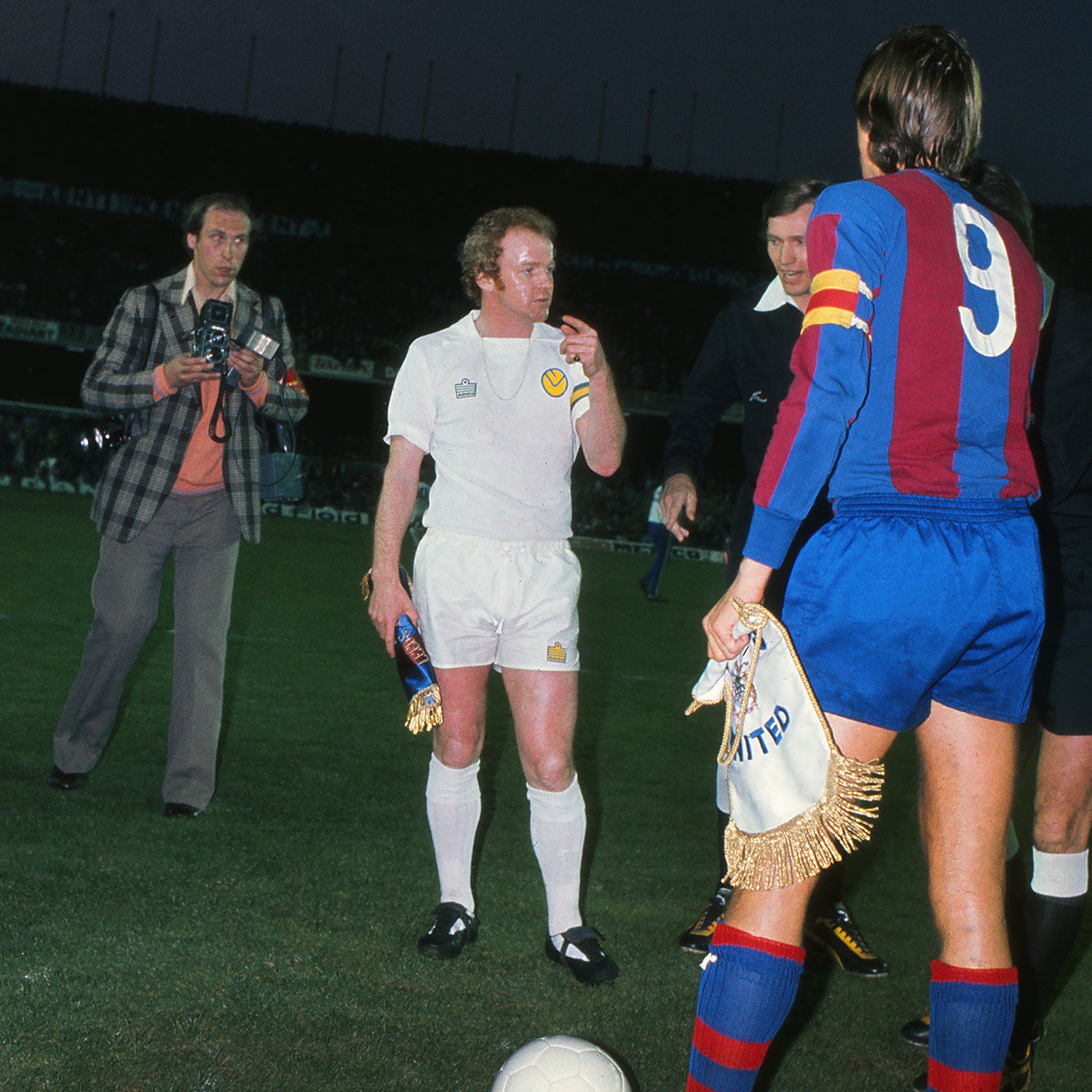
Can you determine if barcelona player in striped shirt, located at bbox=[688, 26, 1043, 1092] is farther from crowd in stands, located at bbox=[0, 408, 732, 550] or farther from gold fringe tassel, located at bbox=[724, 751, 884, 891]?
crowd in stands, located at bbox=[0, 408, 732, 550]

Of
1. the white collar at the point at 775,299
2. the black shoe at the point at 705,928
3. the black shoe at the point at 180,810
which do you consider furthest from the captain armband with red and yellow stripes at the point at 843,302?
the black shoe at the point at 180,810

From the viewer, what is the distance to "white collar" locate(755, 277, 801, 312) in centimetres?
352

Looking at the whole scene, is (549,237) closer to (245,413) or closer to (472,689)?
(472,689)

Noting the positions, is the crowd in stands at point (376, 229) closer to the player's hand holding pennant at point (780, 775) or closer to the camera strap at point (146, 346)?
the camera strap at point (146, 346)

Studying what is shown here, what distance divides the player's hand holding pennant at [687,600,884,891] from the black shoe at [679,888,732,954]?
1.47 m

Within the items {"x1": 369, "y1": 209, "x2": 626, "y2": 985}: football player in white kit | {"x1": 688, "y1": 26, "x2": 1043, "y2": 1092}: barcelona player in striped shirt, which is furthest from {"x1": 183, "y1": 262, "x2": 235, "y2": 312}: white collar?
{"x1": 688, "y1": 26, "x2": 1043, "y2": 1092}: barcelona player in striped shirt

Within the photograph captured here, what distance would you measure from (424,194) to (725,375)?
98.6 ft

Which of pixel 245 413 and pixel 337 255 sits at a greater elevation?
pixel 337 255

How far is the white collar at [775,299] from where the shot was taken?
3518 millimetres

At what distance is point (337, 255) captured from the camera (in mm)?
32625

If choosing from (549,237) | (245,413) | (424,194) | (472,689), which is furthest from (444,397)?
(424,194)

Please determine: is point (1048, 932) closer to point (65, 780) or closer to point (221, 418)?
point (221, 418)

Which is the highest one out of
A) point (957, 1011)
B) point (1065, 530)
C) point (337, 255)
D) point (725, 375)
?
point (337, 255)

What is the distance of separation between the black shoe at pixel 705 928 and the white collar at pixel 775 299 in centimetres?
168
